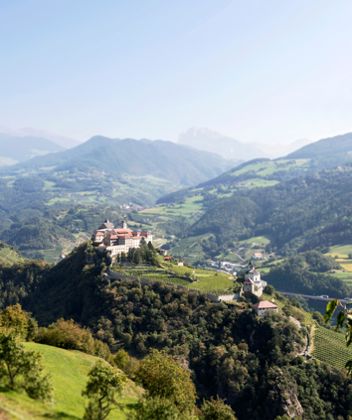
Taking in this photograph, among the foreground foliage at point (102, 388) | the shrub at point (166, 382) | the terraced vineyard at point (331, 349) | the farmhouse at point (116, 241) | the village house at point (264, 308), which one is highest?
the farmhouse at point (116, 241)

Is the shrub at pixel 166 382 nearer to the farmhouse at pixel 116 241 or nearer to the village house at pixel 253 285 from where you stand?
the village house at pixel 253 285

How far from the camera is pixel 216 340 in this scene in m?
89.7

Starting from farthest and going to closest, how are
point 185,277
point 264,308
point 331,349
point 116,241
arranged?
point 116,241, point 185,277, point 264,308, point 331,349

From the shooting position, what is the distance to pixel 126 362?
65.9 metres

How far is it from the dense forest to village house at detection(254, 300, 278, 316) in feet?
5.62

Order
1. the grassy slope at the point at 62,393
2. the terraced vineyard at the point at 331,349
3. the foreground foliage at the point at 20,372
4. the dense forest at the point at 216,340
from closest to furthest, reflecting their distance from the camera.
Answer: the grassy slope at the point at 62,393
the foreground foliage at the point at 20,372
the dense forest at the point at 216,340
the terraced vineyard at the point at 331,349

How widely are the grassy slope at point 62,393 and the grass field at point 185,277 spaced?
4591cm

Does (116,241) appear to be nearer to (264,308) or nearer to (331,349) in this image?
(264,308)

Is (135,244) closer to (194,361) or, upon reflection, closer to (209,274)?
(209,274)

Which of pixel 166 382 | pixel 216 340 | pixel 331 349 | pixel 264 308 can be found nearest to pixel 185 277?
pixel 264 308

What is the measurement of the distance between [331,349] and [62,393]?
63.0 meters

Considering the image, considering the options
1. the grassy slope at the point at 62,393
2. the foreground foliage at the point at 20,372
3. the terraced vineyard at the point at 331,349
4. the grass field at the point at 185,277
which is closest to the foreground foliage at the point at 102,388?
the grassy slope at the point at 62,393

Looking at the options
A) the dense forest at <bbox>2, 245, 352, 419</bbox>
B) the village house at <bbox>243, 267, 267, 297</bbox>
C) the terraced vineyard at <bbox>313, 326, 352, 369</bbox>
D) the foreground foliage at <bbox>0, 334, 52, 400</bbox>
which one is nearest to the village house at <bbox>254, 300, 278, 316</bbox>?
the dense forest at <bbox>2, 245, 352, 419</bbox>

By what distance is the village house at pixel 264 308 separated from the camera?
93.3 m
